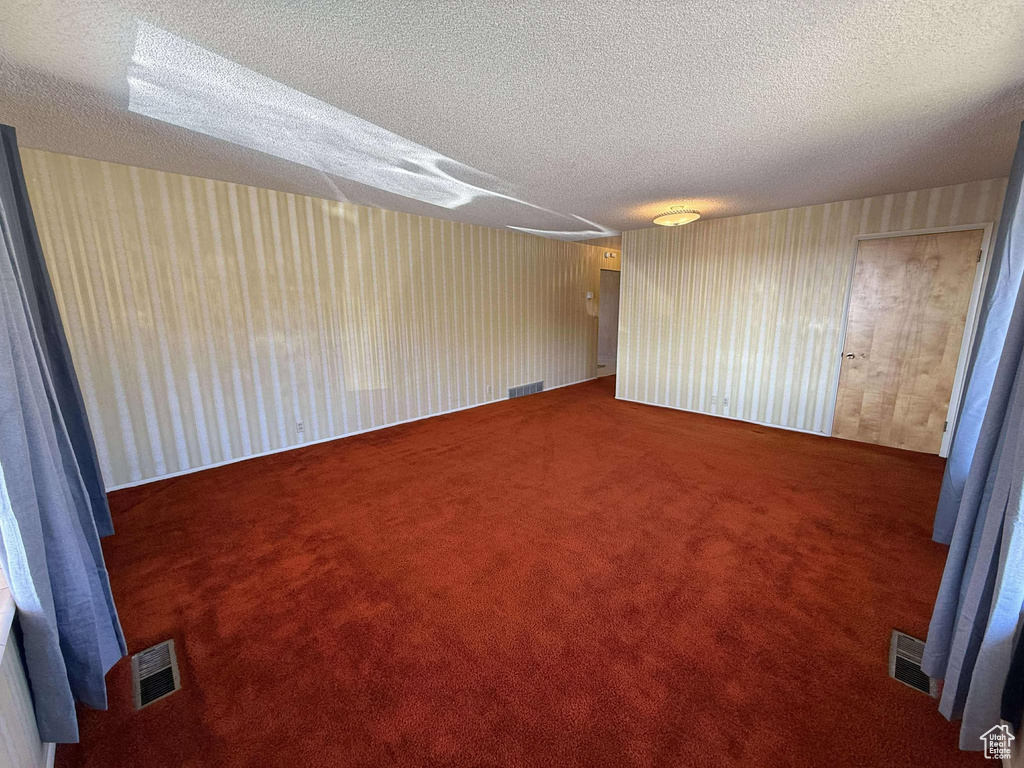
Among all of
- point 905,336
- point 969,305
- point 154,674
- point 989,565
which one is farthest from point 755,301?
point 154,674

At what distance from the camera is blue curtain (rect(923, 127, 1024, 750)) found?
1109 mm

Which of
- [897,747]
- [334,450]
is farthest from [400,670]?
[334,450]

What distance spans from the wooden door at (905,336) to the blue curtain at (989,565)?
229 centimetres

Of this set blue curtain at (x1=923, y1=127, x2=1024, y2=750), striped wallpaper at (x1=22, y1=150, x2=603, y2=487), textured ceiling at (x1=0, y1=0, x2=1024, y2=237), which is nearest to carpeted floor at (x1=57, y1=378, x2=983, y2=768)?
blue curtain at (x1=923, y1=127, x2=1024, y2=750)

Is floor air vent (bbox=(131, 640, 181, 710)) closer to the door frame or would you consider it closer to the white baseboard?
the white baseboard

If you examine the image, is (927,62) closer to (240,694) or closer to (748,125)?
(748,125)

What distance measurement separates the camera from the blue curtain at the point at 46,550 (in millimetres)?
1087

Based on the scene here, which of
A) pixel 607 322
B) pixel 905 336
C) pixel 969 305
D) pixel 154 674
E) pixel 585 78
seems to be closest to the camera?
pixel 154 674

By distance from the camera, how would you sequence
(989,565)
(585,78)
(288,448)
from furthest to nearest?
(288,448) → (585,78) → (989,565)

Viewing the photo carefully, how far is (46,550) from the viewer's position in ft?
4.08

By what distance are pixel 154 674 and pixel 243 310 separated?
9.29ft

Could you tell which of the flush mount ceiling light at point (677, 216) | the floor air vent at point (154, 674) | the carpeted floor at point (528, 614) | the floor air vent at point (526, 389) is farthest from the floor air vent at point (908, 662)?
the floor air vent at point (526, 389)

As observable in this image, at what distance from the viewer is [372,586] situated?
2049 millimetres

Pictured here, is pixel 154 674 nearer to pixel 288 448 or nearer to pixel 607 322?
pixel 288 448
